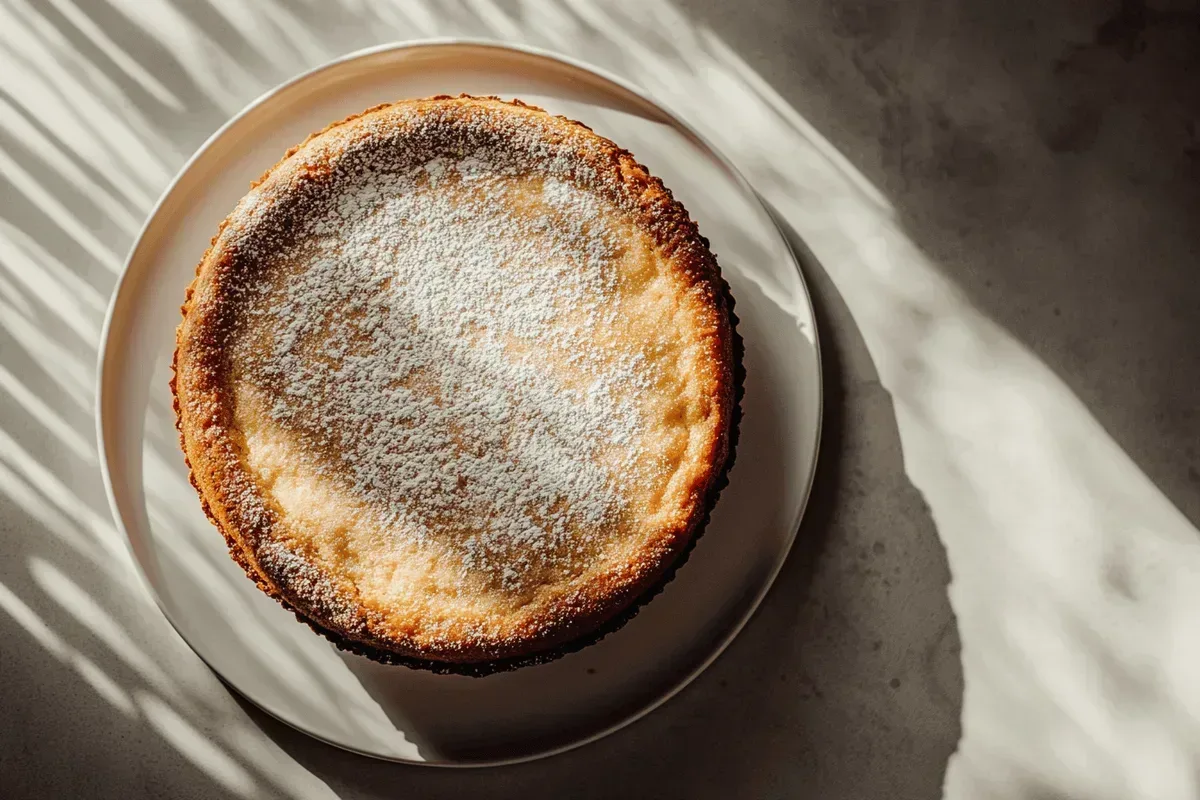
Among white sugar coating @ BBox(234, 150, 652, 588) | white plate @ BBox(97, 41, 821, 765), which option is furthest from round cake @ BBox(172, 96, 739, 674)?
white plate @ BBox(97, 41, 821, 765)

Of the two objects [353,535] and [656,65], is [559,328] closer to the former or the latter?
[353,535]

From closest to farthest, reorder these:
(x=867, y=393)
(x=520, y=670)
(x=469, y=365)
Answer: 1. (x=469, y=365)
2. (x=520, y=670)
3. (x=867, y=393)

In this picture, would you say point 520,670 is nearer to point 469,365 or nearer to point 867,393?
point 469,365

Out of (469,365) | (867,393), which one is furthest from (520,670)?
(867,393)

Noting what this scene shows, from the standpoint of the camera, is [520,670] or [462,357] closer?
[462,357]

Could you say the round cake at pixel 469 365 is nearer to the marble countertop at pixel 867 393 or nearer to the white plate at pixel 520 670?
the white plate at pixel 520 670

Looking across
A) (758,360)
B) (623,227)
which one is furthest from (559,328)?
(758,360)

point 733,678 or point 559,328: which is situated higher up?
point 559,328
